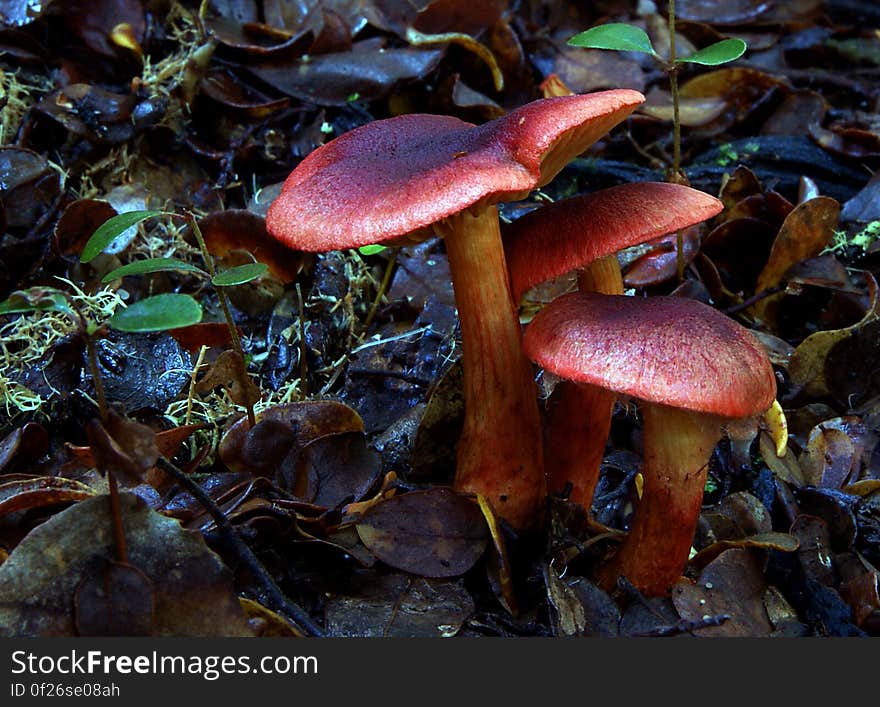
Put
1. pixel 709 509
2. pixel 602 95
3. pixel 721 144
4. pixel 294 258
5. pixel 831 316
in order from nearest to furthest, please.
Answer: pixel 602 95 < pixel 709 509 < pixel 294 258 < pixel 831 316 < pixel 721 144

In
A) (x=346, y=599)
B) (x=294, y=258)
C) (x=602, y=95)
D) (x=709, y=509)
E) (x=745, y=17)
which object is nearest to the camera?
(x=602, y=95)

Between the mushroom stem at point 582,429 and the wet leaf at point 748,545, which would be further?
the mushroom stem at point 582,429

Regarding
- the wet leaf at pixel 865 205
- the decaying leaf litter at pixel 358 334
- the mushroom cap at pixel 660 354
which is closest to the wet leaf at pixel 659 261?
the decaying leaf litter at pixel 358 334

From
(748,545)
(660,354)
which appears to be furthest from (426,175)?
(748,545)

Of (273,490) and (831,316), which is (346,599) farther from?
(831,316)

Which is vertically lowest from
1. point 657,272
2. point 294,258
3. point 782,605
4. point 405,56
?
point 782,605

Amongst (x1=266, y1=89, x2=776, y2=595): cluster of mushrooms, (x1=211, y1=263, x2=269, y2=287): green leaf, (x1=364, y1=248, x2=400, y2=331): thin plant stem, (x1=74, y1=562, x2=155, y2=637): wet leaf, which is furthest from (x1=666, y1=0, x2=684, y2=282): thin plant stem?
(x1=74, y1=562, x2=155, y2=637): wet leaf

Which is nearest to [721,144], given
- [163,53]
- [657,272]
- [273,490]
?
[657,272]

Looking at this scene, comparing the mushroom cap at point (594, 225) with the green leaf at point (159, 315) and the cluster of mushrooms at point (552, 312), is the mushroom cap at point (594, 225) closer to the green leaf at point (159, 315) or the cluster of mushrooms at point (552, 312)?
the cluster of mushrooms at point (552, 312)
